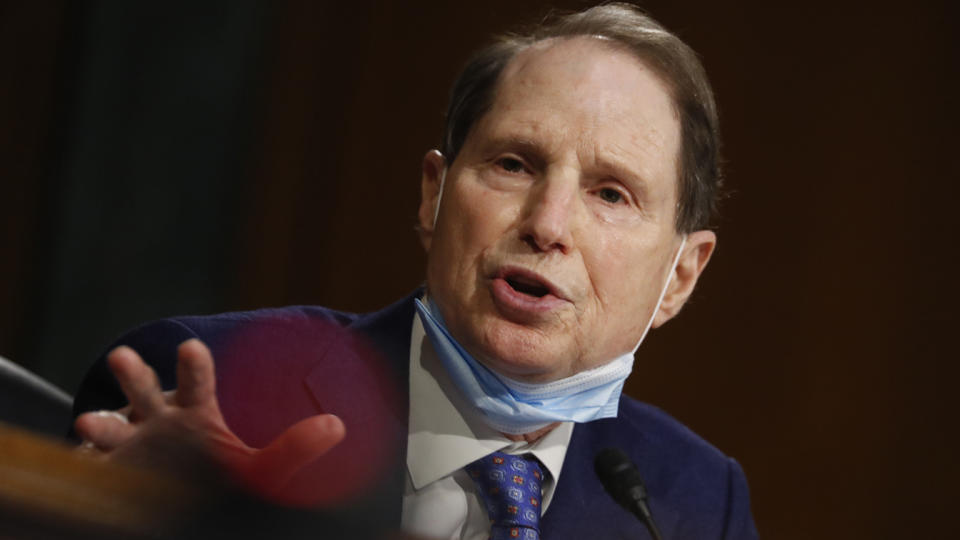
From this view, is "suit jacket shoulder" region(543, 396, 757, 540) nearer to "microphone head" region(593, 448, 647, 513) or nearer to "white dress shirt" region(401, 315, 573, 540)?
"white dress shirt" region(401, 315, 573, 540)

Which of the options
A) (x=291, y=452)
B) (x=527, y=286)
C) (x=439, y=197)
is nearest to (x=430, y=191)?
(x=439, y=197)

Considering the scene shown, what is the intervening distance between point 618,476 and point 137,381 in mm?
808

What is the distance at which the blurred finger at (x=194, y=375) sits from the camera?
90 cm

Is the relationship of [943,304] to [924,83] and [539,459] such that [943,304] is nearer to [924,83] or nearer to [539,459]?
[924,83]

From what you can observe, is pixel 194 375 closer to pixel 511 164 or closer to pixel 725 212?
pixel 511 164

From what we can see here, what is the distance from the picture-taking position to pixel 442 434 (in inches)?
63.2

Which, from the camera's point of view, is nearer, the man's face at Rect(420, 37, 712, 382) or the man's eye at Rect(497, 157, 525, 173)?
the man's face at Rect(420, 37, 712, 382)

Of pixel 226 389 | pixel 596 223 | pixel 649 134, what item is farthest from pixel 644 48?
pixel 226 389

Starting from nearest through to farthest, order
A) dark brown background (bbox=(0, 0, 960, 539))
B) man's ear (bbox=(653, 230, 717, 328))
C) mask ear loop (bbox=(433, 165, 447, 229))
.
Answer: mask ear loop (bbox=(433, 165, 447, 229)), man's ear (bbox=(653, 230, 717, 328)), dark brown background (bbox=(0, 0, 960, 539))

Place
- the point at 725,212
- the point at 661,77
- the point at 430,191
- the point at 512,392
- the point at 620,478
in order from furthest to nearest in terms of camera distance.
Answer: the point at 725,212
the point at 430,191
the point at 661,77
the point at 512,392
the point at 620,478

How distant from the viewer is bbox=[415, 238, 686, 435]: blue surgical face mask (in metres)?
1.61

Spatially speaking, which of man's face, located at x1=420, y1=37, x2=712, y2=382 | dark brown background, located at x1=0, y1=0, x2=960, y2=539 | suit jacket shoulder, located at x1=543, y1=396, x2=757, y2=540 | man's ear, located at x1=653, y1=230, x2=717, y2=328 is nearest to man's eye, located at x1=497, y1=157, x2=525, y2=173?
man's face, located at x1=420, y1=37, x2=712, y2=382

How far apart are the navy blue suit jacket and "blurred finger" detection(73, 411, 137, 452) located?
17.1 inches

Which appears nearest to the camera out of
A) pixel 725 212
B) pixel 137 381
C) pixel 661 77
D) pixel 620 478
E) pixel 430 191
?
pixel 137 381
